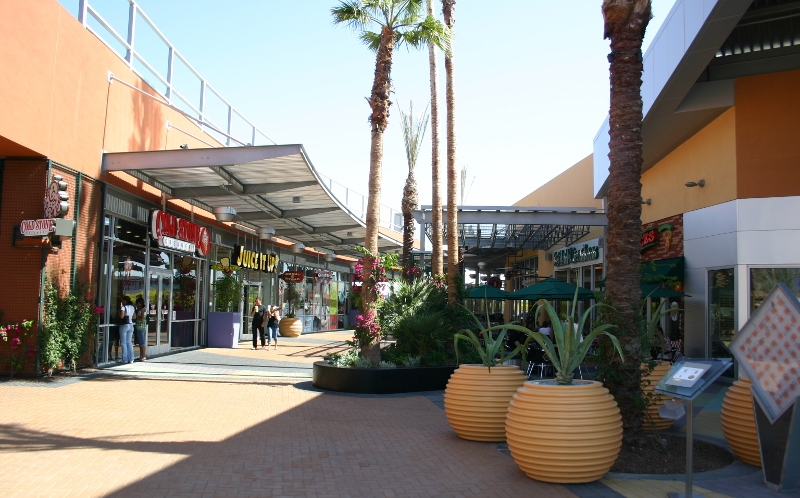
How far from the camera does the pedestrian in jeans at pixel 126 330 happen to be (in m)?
14.9

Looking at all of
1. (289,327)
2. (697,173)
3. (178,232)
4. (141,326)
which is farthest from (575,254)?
(141,326)

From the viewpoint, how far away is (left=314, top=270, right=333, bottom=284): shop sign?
3186 centimetres

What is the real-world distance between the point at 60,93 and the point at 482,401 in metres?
9.81

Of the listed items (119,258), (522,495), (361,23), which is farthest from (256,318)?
(522,495)

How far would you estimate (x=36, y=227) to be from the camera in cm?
1208

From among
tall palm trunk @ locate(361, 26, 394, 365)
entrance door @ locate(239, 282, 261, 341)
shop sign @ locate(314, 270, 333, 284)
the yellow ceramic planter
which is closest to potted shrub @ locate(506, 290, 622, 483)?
tall palm trunk @ locate(361, 26, 394, 365)

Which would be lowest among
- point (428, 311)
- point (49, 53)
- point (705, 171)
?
point (428, 311)

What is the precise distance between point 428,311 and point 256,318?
7.58 meters

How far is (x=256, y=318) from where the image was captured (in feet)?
69.4

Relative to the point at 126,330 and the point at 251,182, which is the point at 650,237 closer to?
the point at 251,182

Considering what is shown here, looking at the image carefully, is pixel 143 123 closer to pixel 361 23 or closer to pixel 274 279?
pixel 361 23

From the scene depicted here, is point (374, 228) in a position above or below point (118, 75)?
below

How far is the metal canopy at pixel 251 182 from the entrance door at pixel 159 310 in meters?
2.14

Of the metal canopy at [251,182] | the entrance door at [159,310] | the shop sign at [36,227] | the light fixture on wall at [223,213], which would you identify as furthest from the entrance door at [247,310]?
the shop sign at [36,227]
